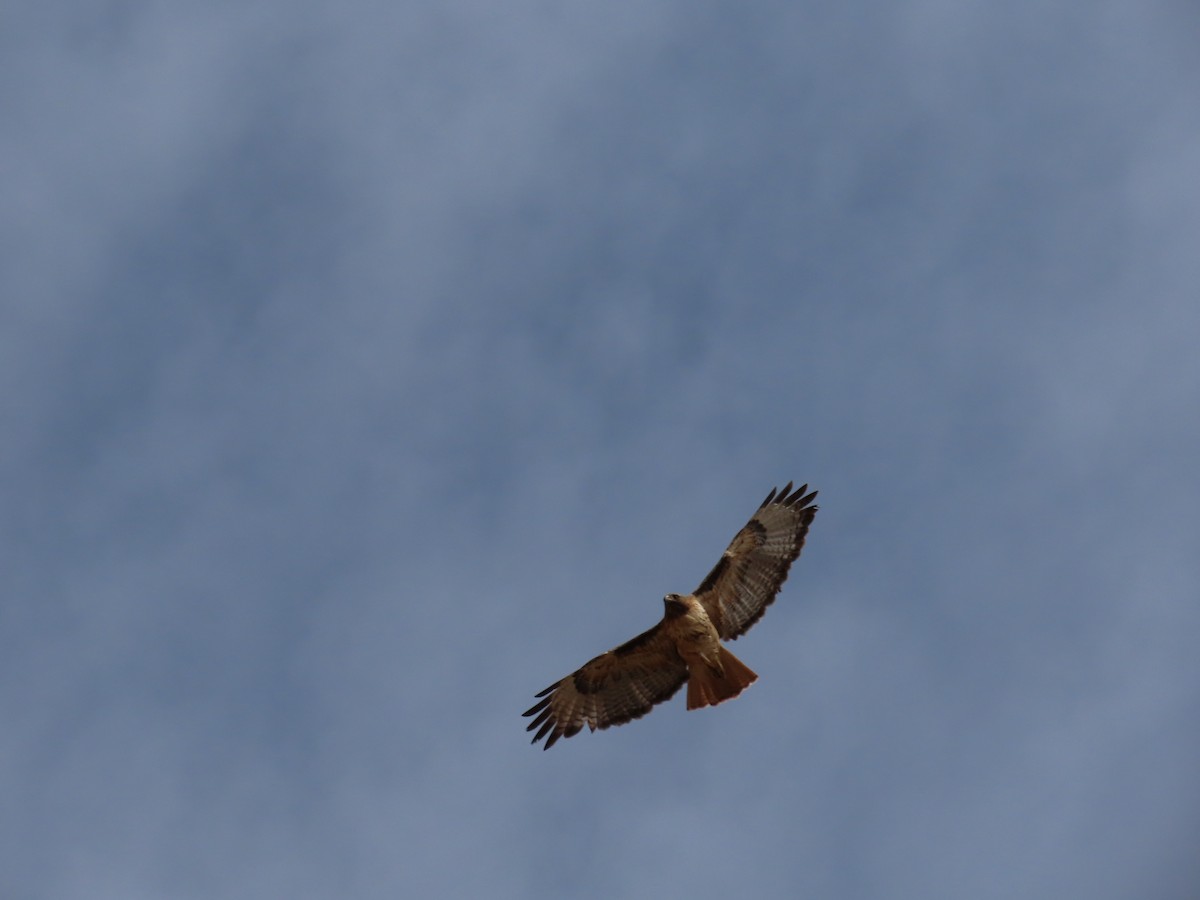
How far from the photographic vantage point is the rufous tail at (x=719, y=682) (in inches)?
504

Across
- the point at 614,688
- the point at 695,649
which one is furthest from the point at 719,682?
the point at 614,688

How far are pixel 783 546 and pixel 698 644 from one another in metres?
1.72

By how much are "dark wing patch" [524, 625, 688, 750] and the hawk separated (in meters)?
0.01

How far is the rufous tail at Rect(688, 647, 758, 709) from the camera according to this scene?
12.8m

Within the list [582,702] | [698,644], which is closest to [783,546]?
[698,644]

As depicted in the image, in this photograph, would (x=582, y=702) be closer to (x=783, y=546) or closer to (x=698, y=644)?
(x=698, y=644)

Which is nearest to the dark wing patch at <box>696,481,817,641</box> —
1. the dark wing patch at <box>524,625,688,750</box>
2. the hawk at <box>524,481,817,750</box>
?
the hawk at <box>524,481,817,750</box>

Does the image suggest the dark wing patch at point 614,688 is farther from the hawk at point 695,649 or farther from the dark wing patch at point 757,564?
the dark wing patch at point 757,564

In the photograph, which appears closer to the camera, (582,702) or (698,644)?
(698,644)

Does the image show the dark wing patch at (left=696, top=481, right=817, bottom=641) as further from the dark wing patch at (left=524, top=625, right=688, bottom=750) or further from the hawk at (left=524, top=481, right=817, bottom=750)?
the dark wing patch at (left=524, top=625, right=688, bottom=750)

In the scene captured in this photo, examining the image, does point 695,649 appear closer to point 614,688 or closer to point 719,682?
point 719,682

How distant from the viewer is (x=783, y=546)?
1360 cm

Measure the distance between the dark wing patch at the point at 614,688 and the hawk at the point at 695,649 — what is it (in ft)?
0.04

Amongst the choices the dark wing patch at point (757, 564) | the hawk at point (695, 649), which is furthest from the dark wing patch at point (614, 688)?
the dark wing patch at point (757, 564)
